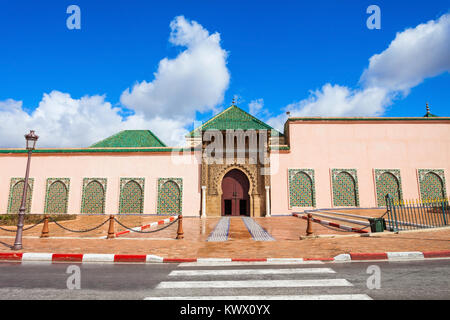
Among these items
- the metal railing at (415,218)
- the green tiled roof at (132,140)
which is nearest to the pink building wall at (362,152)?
the metal railing at (415,218)

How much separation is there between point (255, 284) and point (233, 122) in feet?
50.5

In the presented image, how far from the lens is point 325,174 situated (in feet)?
55.1

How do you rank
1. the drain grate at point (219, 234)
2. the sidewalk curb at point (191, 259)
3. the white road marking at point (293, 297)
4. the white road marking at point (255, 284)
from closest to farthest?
the white road marking at point (293, 297)
the white road marking at point (255, 284)
the sidewalk curb at point (191, 259)
the drain grate at point (219, 234)

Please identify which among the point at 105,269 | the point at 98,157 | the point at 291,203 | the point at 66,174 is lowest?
the point at 105,269

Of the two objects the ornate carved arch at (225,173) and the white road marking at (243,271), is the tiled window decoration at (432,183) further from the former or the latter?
the white road marking at (243,271)

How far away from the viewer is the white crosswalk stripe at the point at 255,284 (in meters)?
3.00

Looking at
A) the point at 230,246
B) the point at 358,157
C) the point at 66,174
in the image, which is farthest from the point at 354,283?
the point at 66,174

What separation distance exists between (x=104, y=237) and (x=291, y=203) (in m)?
11.7

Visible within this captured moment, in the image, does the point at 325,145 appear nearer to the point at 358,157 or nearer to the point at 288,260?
the point at 358,157

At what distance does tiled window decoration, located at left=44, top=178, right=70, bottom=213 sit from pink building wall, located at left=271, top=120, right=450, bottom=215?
13.5 meters

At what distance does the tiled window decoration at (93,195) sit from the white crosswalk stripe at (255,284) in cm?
1418

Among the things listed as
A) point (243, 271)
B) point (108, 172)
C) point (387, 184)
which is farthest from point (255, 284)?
point (387, 184)
